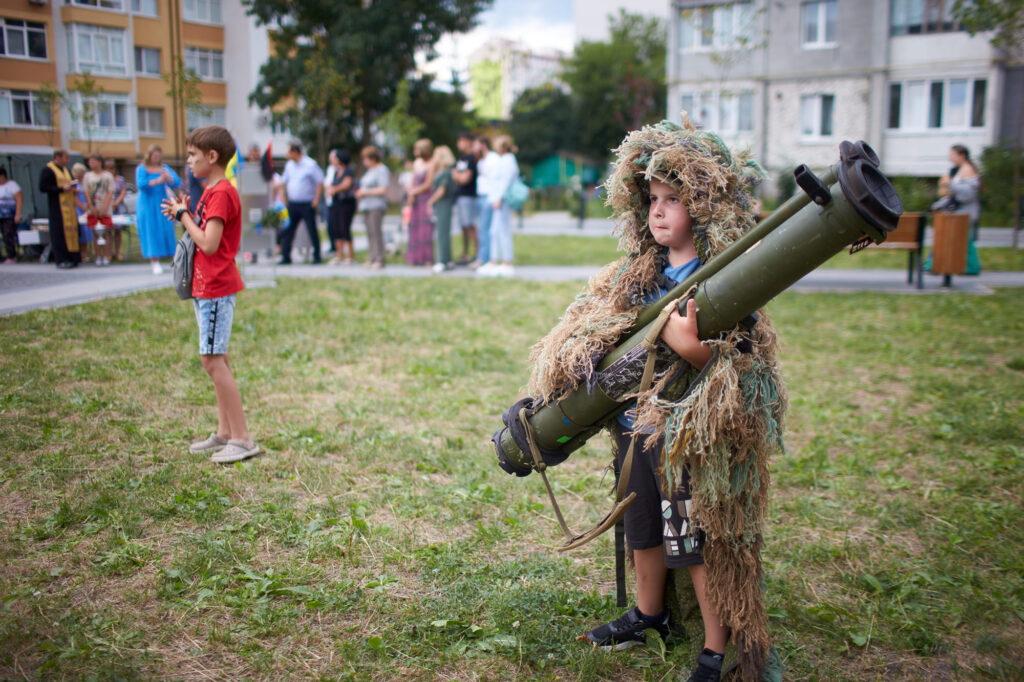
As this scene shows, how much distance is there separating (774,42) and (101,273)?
26.2m

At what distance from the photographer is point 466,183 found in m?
12.8

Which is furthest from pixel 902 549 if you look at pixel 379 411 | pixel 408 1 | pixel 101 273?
pixel 408 1

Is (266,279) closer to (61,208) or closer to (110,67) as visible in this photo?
(61,208)

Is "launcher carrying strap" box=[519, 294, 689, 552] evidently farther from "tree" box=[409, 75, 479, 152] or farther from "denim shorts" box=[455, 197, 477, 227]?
"tree" box=[409, 75, 479, 152]

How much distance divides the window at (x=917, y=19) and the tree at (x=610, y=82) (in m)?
16.3

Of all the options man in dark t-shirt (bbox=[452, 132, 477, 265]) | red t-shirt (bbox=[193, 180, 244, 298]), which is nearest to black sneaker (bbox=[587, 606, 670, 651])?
red t-shirt (bbox=[193, 180, 244, 298])

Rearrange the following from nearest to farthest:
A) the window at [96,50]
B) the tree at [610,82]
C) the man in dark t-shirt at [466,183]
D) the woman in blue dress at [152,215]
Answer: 1. the window at [96,50]
2. the woman in blue dress at [152,215]
3. the man in dark t-shirt at [466,183]
4. the tree at [610,82]

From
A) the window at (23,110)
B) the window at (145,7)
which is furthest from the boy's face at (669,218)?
the window at (145,7)

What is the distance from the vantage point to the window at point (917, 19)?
84.1 ft

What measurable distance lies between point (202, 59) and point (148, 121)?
95 centimetres

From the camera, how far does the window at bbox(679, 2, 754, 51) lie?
21.7m

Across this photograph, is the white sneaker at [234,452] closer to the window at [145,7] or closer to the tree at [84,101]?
the tree at [84,101]

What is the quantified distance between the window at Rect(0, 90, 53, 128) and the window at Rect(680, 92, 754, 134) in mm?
27049

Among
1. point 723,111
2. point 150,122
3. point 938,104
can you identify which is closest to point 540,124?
point 723,111
